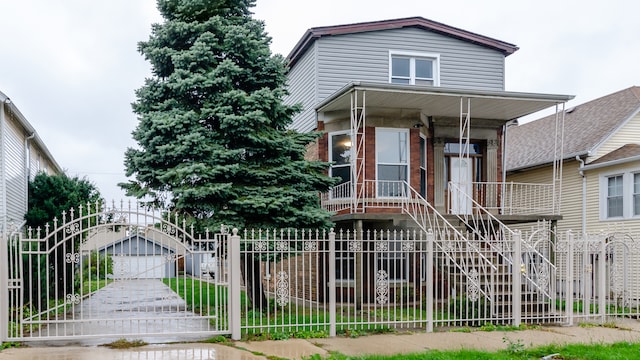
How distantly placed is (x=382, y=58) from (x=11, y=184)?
11.6 m

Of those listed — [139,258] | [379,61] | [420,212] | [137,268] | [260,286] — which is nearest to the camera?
[137,268]

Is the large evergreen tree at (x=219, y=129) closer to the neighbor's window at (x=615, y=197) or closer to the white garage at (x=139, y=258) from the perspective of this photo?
the white garage at (x=139, y=258)

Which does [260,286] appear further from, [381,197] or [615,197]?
[615,197]

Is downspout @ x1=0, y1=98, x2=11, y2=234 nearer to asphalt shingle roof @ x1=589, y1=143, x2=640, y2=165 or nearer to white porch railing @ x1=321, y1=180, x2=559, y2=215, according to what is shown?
white porch railing @ x1=321, y1=180, x2=559, y2=215

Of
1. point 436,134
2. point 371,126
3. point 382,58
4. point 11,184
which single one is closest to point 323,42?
point 382,58

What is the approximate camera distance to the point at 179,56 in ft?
42.7

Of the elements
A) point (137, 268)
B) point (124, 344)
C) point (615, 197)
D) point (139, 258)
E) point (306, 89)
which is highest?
point (306, 89)

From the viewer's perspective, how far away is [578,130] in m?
21.5

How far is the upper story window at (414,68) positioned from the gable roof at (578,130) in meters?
5.53

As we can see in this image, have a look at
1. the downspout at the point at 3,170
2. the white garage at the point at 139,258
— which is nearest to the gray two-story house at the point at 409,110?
the white garage at the point at 139,258

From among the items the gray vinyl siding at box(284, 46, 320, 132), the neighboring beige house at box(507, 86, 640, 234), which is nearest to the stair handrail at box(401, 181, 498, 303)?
the gray vinyl siding at box(284, 46, 320, 132)

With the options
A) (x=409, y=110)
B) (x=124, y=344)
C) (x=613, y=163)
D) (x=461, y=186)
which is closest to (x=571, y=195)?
(x=613, y=163)

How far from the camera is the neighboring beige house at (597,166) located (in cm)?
1805

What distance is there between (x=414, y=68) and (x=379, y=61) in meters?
1.22
